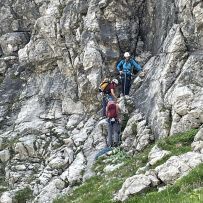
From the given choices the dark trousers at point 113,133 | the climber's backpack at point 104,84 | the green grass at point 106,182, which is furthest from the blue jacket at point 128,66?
the green grass at point 106,182

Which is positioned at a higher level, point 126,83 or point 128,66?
point 128,66

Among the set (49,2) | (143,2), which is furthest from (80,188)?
(49,2)

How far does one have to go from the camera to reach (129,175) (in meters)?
22.3

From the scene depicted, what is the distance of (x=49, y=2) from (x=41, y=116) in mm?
14239

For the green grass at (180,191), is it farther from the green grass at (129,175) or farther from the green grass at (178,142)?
the green grass at (178,142)

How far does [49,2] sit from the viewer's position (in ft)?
150

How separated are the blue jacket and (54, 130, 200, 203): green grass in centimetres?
849

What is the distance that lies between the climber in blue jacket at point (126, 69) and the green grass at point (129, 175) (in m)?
7.42

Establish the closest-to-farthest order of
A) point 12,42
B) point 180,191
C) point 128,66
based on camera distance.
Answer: point 180,191
point 128,66
point 12,42

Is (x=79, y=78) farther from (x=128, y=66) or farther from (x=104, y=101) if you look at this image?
(x=128, y=66)

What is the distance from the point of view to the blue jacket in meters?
34.9

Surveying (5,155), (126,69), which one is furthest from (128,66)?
(5,155)

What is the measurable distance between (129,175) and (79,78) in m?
16.7

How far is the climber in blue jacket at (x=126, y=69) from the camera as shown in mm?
34562
